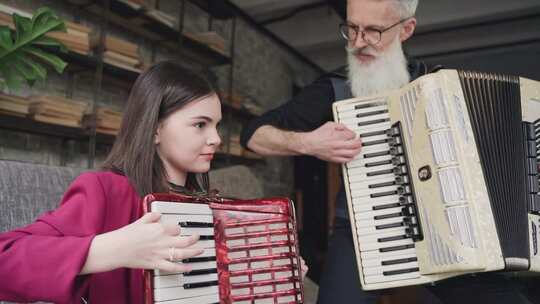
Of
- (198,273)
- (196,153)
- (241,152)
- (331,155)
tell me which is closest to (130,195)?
(196,153)

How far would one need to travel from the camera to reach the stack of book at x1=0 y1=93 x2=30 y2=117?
245cm

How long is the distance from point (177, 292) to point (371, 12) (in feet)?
4.15

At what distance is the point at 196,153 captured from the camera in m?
1.27

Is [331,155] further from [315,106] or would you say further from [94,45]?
[94,45]

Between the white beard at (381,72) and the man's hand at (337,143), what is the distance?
311mm

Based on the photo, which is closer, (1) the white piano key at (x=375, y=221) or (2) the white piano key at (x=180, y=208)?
(2) the white piano key at (x=180, y=208)

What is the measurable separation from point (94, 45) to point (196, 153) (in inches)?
83.3

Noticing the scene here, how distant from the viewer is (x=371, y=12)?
1750 mm

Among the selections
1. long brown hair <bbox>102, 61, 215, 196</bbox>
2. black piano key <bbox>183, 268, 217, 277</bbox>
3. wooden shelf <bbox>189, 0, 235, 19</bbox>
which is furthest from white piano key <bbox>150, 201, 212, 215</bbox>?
wooden shelf <bbox>189, 0, 235, 19</bbox>

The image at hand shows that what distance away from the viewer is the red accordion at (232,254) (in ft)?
2.91

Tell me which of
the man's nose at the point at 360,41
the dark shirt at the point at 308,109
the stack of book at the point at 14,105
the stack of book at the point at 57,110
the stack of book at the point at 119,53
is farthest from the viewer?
the stack of book at the point at 119,53

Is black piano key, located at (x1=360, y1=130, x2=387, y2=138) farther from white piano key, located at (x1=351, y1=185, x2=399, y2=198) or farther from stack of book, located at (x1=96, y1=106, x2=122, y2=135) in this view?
stack of book, located at (x1=96, y1=106, x2=122, y2=135)

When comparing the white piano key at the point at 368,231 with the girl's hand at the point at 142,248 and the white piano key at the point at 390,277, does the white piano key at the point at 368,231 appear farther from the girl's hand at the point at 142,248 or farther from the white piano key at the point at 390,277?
the girl's hand at the point at 142,248

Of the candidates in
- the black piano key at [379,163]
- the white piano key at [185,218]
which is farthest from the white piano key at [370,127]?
the white piano key at [185,218]
